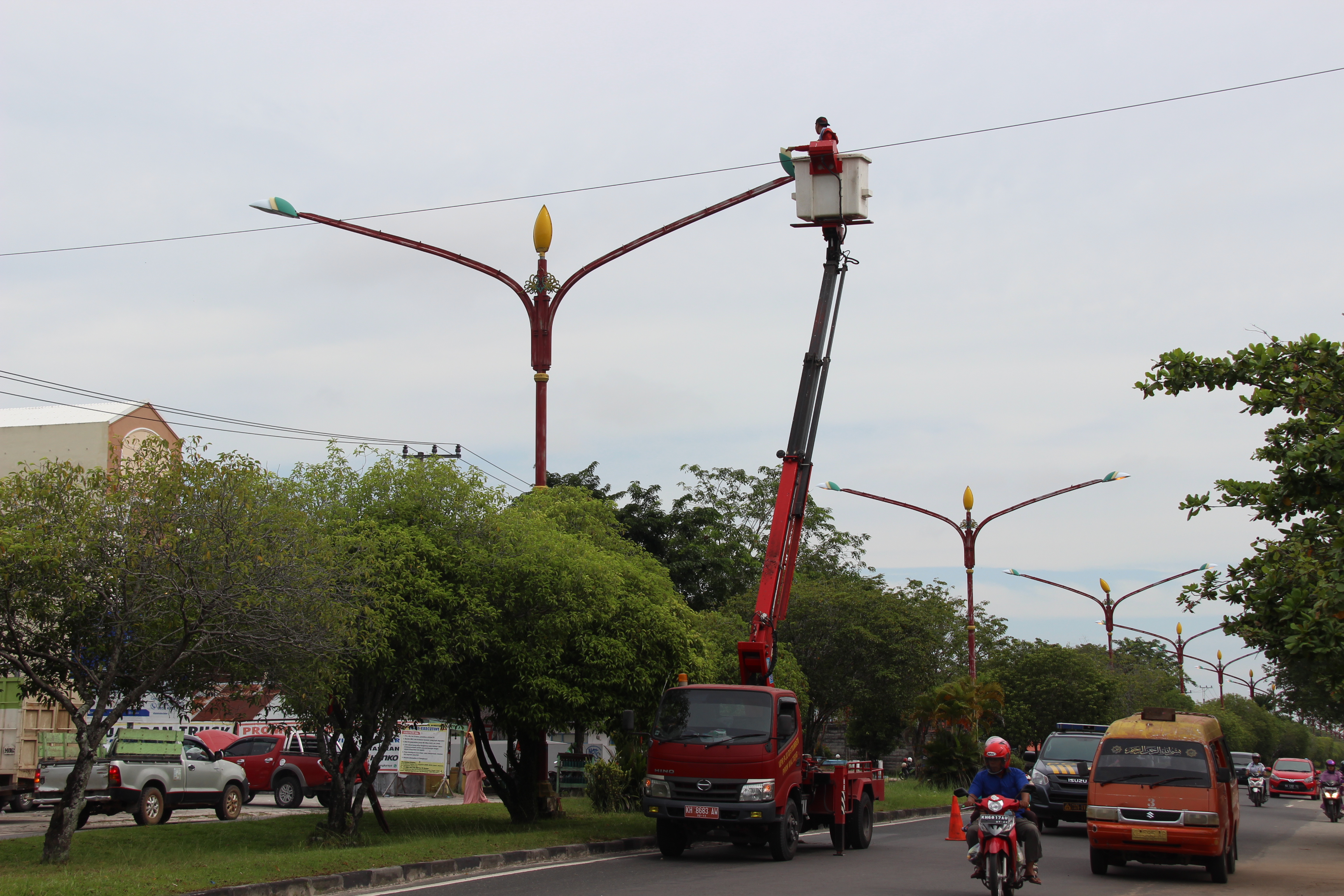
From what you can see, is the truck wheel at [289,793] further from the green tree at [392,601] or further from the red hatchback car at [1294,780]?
the red hatchback car at [1294,780]

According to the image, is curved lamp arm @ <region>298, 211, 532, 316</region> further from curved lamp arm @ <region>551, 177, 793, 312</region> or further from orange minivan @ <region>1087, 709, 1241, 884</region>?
orange minivan @ <region>1087, 709, 1241, 884</region>

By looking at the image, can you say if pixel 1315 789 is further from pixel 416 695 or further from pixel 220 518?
pixel 220 518

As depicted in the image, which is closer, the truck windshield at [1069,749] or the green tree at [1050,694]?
the truck windshield at [1069,749]

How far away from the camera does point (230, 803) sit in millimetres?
23094

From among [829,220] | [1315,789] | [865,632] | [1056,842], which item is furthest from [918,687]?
[1315,789]

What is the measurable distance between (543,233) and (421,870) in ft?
29.3

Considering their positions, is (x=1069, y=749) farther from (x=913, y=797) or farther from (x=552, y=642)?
(x=552, y=642)

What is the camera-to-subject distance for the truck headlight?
1570 cm

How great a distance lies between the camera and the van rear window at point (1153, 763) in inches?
616

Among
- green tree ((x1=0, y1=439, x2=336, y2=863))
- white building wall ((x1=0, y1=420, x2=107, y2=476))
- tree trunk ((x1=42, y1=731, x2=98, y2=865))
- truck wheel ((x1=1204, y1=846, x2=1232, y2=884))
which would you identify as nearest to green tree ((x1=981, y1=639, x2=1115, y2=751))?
truck wheel ((x1=1204, y1=846, x2=1232, y2=884))

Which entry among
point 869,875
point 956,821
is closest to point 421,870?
point 869,875

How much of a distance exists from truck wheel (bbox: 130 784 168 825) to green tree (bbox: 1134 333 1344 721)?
17234 mm

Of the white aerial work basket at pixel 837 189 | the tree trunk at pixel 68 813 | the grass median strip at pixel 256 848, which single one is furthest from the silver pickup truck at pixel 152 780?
the white aerial work basket at pixel 837 189

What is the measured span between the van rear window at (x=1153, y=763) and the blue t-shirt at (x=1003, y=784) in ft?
15.9
